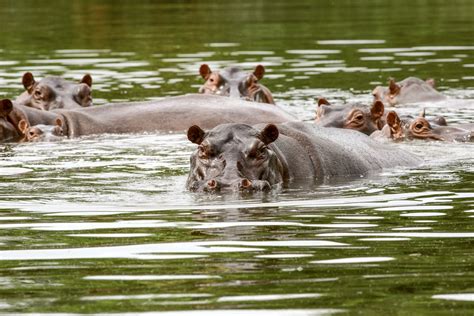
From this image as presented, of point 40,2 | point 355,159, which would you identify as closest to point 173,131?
point 355,159

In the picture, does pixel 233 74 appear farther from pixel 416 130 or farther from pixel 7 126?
pixel 416 130

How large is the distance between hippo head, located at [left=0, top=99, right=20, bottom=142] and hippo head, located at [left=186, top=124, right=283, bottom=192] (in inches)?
234

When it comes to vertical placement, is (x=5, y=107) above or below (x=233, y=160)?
Result: below

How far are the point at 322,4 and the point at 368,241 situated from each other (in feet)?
98.1

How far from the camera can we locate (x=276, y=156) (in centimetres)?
1149

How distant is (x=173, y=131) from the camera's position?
1750 cm

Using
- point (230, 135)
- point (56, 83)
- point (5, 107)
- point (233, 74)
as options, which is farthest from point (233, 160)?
point (233, 74)

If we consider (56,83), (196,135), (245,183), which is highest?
(196,135)

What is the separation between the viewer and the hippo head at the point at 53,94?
1876 cm

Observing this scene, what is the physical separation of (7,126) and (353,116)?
414cm

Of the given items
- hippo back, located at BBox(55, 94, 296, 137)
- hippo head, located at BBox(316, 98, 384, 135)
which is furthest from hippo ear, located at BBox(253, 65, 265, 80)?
hippo head, located at BBox(316, 98, 384, 135)

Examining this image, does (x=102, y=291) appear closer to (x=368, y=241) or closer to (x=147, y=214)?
(x=368, y=241)

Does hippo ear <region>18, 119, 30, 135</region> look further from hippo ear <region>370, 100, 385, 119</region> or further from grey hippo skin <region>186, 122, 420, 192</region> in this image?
grey hippo skin <region>186, 122, 420, 192</region>

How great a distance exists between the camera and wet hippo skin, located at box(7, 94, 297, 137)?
17406 millimetres
